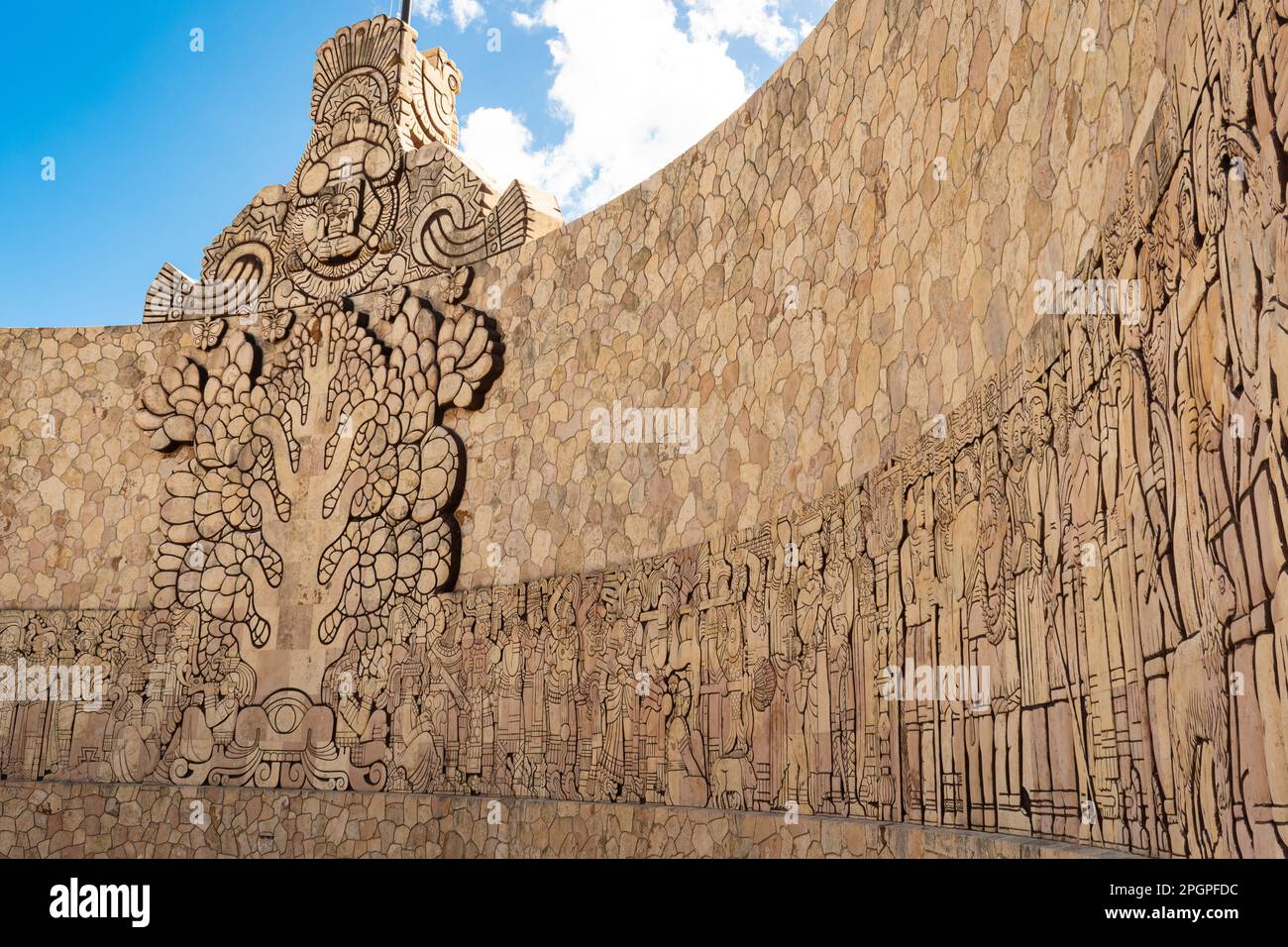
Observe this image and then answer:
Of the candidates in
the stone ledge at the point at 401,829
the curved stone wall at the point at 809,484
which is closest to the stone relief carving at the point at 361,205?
the curved stone wall at the point at 809,484

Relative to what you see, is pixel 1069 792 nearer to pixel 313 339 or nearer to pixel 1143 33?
pixel 1143 33

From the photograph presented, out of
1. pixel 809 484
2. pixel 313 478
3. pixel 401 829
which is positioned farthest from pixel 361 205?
pixel 809 484

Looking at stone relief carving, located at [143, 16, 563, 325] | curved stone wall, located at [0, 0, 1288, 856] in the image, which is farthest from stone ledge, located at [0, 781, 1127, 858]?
stone relief carving, located at [143, 16, 563, 325]

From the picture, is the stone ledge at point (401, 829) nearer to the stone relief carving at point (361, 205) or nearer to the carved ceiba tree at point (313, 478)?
the carved ceiba tree at point (313, 478)

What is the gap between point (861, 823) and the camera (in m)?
4.02

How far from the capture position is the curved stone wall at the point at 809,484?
2.40m

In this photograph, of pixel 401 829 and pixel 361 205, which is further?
pixel 361 205

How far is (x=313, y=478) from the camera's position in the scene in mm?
8070

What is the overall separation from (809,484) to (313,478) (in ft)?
13.9

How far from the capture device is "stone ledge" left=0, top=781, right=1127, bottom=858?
4168mm

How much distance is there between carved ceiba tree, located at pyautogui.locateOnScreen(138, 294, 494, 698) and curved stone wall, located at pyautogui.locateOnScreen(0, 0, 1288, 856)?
3 centimetres

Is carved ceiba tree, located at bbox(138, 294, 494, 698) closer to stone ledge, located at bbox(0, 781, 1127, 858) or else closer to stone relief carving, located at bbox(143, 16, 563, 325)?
stone relief carving, located at bbox(143, 16, 563, 325)

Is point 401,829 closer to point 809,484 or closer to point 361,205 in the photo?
point 809,484

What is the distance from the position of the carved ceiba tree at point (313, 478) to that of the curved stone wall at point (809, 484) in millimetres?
34
